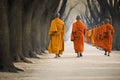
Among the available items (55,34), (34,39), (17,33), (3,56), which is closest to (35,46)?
(34,39)

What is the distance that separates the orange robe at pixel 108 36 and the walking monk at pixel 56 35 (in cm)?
358

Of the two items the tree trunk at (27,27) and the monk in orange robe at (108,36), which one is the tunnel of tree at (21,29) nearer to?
the tree trunk at (27,27)

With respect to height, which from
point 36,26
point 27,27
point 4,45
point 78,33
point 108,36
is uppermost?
point 36,26

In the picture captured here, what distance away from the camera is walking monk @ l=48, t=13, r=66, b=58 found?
79.9 ft

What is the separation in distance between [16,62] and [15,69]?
374 cm

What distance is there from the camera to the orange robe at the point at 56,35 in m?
24.4

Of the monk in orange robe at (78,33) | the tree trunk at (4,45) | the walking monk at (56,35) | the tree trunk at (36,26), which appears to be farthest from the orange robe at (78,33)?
the tree trunk at (4,45)

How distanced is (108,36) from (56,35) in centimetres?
427

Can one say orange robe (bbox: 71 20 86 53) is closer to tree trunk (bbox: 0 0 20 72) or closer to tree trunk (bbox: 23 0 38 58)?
tree trunk (bbox: 23 0 38 58)

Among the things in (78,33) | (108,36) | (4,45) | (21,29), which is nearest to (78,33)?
(78,33)

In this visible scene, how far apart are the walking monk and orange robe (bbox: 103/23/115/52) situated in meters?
3.58

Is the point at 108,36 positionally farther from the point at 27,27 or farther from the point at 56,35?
the point at 27,27

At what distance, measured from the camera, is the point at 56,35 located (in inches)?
971

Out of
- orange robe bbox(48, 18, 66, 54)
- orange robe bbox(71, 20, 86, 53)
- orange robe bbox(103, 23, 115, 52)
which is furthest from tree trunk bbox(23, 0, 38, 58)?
orange robe bbox(103, 23, 115, 52)
